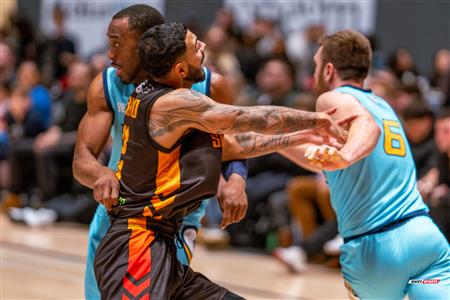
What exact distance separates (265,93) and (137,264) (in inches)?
257

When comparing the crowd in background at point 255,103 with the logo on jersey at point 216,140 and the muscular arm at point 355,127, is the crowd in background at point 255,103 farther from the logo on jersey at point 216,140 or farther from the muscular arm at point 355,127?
the logo on jersey at point 216,140

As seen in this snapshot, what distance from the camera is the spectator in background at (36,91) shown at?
12070 millimetres

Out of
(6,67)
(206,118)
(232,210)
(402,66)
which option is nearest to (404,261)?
(232,210)

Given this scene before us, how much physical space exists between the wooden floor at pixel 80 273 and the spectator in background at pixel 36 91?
2408 millimetres

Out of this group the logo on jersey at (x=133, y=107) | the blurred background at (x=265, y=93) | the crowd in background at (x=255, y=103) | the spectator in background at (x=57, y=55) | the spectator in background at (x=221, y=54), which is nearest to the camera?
the logo on jersey at (x=133, y=107)

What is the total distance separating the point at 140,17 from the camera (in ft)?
13.5

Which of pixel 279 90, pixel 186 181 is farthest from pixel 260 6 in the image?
pixel 186 181

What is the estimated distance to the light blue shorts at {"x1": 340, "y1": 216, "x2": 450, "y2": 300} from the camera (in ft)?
13.1

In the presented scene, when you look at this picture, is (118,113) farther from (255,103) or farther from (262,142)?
(255,103)

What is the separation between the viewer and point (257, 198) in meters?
9.19

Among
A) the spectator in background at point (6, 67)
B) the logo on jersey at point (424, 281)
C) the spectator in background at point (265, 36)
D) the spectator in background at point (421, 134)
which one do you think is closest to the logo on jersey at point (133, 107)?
the logo on jersey at point (424, 281)

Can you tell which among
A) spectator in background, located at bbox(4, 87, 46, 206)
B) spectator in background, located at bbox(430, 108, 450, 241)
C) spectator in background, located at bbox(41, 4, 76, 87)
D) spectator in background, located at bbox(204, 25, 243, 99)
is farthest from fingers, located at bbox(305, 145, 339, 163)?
spectator in background, located at bbox(41, 4, 76, 87)

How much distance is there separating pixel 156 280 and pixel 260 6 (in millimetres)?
10171

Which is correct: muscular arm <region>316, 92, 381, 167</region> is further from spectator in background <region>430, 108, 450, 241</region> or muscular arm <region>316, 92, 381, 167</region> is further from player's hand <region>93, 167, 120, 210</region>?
spectator in background <region>430, 108, 450, 241</region>
